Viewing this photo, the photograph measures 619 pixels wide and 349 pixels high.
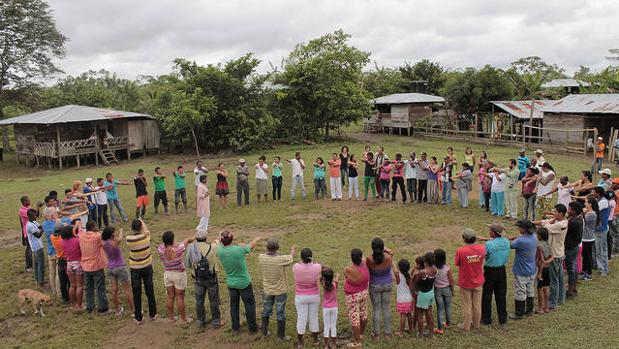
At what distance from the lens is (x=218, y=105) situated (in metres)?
28.4

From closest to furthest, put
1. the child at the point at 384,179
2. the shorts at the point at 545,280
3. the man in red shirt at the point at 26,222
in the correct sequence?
the shorts at the point at 545,280, the man in red shirt at the point at 26,222, the child at the point at 384,179

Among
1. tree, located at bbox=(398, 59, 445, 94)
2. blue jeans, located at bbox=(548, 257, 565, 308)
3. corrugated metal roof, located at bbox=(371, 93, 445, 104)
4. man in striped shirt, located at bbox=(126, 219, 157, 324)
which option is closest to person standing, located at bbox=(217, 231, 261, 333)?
man in striped shirt, located at bbox=(126, 219, 157, 324)

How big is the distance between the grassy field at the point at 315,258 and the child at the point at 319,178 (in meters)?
0.48

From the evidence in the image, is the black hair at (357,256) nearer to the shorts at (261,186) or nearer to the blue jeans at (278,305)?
the blue jeans at (278,305)

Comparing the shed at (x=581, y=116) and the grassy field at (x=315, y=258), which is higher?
the shed at (x=581, y=116)

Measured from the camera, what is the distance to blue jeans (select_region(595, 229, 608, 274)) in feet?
28.3

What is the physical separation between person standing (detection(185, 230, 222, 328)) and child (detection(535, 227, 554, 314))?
16.2ft

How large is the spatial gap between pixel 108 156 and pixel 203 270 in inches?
928

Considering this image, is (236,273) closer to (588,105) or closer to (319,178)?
(319,178)

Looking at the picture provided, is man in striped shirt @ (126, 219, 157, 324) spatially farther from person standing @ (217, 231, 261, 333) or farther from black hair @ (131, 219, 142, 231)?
person standing @ (217, 231, 261, 333)

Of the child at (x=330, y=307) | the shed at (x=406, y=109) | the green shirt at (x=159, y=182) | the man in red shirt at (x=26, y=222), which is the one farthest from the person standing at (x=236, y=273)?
the shed at (x=406, y=109)

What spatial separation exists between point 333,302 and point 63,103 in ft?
117

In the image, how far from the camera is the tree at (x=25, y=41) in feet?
104

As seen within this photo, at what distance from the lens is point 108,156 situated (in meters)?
28.1
